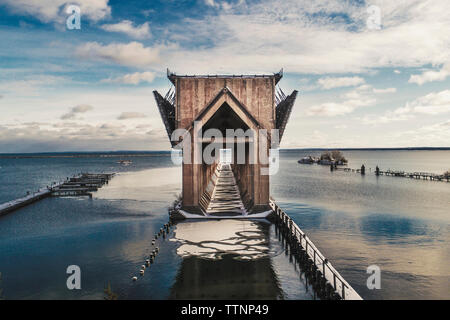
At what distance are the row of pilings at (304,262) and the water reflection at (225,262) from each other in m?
1.08

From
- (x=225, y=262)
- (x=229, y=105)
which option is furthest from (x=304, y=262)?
(x=229, y=105)

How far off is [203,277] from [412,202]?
46.0m

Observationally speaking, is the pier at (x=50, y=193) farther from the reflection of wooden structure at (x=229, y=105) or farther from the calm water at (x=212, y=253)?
the reflection of wooden structure at (x=229, y=105)

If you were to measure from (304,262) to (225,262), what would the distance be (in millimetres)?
5002

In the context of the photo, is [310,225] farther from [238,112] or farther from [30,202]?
[30,202]

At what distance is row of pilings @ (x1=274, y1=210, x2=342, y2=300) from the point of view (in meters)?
15.4

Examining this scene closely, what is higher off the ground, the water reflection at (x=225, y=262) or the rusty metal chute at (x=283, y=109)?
the rusty metal chute at (x=283, y=109)

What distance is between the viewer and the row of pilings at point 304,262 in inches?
608

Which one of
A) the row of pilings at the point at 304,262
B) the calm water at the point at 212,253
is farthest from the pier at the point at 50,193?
the row of pilings at the point at 304,262

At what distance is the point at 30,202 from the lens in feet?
169

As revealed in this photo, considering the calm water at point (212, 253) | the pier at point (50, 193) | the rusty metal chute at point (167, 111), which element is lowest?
the calm water at point (212, 253)

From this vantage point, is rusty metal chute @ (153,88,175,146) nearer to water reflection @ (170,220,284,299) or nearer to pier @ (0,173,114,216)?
water reflection @ (170,220,284,299)
